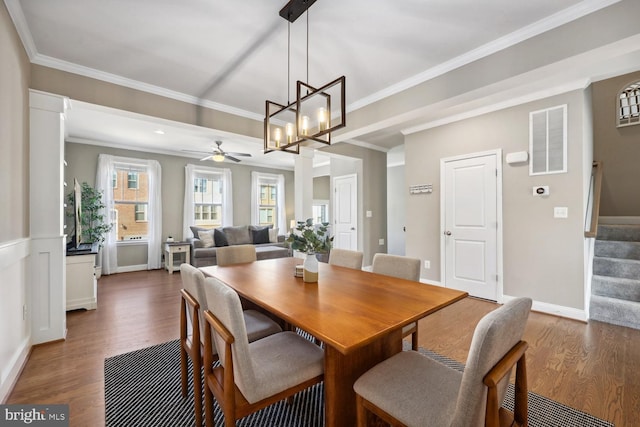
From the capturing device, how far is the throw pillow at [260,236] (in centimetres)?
667

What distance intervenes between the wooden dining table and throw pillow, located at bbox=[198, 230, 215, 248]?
4.05 meters

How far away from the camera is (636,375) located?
6.64 ft

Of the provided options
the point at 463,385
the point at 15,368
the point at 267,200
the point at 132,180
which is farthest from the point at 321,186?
the point at 463,385

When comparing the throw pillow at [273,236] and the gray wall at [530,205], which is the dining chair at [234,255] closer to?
the gray wall at [530,205]

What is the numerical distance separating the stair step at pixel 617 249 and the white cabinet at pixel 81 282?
6.26 metres

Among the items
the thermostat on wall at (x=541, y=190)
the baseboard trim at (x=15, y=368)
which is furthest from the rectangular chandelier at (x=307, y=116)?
the thermostat on wall at (x=541, y=190)

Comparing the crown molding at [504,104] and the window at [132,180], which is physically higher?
the crown molding at [504,104]

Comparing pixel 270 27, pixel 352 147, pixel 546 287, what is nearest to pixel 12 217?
pixel 270 27

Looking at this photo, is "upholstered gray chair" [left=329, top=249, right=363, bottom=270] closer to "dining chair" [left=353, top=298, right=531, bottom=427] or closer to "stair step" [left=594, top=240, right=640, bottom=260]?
"dining chair" [left=353, top=298, right=531, bottom=427]

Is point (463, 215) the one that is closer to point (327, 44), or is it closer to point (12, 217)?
point (327, 44)

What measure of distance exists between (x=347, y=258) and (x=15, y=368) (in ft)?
8.37

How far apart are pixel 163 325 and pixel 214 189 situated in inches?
175

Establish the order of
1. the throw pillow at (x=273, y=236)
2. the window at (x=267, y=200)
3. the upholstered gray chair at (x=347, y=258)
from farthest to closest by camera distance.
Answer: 1. the window at (x=267, y=200)
2. the throw pillow at (x=273, y=236)
3. the upholstered gray chair at (x=347, y=258)

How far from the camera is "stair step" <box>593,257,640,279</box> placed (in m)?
3.17
